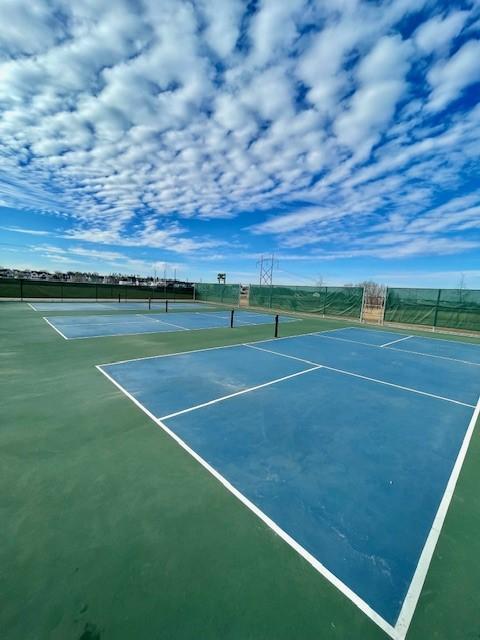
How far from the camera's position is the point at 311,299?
22734mm

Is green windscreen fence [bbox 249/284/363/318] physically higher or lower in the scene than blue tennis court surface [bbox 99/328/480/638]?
higher

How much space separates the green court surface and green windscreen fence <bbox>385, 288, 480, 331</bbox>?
590 inches

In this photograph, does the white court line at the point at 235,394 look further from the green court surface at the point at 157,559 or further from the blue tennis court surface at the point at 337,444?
the green court surface at the point at 157,559

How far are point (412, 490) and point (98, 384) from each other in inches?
216

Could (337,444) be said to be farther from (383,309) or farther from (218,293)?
(218,293)

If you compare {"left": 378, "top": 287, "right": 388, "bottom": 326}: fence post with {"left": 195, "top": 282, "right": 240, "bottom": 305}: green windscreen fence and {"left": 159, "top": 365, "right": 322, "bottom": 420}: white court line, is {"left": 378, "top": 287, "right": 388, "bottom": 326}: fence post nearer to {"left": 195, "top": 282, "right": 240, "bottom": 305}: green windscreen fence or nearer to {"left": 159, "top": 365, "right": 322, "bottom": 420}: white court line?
{"left": 159, "top": 365, "right": 322, "bottom": 420}: white court line

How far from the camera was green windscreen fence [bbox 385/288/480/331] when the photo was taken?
15.4 metres

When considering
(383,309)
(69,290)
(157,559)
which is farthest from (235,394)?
(69,290)

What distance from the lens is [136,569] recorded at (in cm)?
211

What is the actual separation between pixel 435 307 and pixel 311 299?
842 cm

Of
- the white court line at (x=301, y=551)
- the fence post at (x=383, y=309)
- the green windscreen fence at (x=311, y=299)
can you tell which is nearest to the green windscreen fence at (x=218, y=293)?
the green windscreen fence at (x=311, y=299)

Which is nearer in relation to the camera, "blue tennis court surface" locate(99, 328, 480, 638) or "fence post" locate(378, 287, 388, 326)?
"blue tennis court surface" locate(99, 328, 480, 638)

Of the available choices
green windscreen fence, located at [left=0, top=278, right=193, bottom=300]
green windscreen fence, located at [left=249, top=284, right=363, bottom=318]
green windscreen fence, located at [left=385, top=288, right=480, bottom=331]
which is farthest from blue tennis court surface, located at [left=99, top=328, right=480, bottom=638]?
green windscreen fence, located at [left=0, top=278, right=193, bottom=300]

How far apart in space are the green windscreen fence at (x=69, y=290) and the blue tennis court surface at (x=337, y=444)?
22.3m
